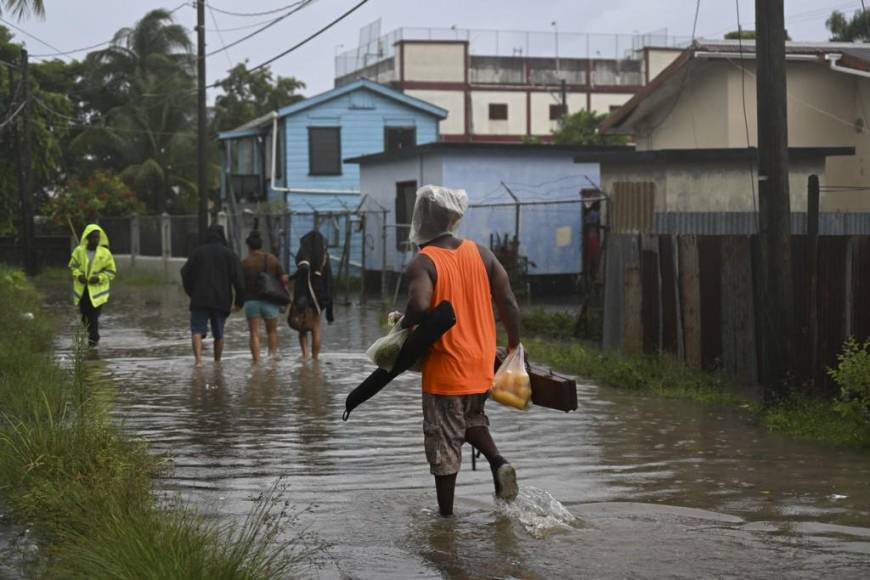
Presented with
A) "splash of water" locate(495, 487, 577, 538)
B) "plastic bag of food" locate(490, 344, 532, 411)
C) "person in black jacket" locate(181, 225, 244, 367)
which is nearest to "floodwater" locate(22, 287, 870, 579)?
"splash of water" locate(495, 487, 577, 538)

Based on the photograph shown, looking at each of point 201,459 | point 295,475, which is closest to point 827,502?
point 295,475

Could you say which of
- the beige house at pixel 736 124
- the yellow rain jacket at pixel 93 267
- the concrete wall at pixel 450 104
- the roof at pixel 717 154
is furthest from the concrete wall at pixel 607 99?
the yellow rain jacket at pixel 93 267

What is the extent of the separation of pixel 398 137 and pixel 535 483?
32221 millimetres

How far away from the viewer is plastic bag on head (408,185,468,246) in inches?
301

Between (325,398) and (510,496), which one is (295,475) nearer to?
(510,496)

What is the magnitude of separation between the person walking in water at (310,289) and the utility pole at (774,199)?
6624mm

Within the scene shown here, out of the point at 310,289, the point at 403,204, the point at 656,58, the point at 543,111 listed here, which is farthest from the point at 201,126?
the point at 656,58

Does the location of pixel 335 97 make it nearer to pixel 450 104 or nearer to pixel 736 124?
pixel 736 124

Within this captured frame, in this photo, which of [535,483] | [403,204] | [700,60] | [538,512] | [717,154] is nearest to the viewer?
[538,512]

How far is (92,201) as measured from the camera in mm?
45625

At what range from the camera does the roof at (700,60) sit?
22.3 meters

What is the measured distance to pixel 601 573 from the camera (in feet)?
A: 21.1

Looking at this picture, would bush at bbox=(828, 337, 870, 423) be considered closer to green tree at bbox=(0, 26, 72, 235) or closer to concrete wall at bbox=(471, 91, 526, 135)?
green tree at bbox=(0, 26, 72, 235)

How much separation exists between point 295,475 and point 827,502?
3512mm
